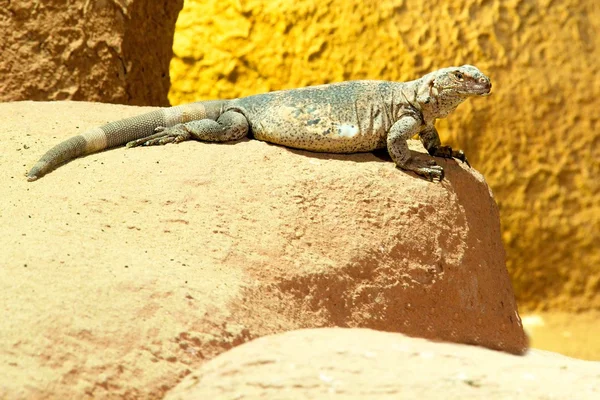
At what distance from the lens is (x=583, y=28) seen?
24.3 feet

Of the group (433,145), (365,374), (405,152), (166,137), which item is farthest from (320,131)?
(365,374)

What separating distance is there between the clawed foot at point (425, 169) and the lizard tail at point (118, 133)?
1.31 metres

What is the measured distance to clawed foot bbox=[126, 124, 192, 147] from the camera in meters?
5.01

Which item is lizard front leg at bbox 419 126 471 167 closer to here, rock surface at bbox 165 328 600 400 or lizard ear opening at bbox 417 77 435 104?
lizard ear opening at bbox 417 77 435 104

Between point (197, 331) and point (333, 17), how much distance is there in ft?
15.0

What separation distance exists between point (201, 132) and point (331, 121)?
787 mm

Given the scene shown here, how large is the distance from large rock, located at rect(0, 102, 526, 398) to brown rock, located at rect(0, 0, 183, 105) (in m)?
0.87

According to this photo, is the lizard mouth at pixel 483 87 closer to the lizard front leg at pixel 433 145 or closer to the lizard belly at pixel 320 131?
the lizard front leg at pixel 433 145

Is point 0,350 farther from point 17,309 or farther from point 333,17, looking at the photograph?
point 333,17

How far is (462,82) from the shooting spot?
16.1 feet

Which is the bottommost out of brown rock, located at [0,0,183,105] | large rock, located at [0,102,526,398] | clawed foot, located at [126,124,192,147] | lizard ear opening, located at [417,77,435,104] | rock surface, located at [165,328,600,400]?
rock surface, located at [165,328,600,400]

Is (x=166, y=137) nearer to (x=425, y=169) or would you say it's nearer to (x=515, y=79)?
(x=425, y=169)

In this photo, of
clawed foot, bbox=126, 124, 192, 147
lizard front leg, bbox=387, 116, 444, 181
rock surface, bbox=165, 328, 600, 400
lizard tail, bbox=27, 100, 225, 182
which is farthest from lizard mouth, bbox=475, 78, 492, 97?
rock surface, bbox=165, 328, 600, 400

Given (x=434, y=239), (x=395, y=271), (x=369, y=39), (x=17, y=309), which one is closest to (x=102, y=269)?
(x=17, y=309)
